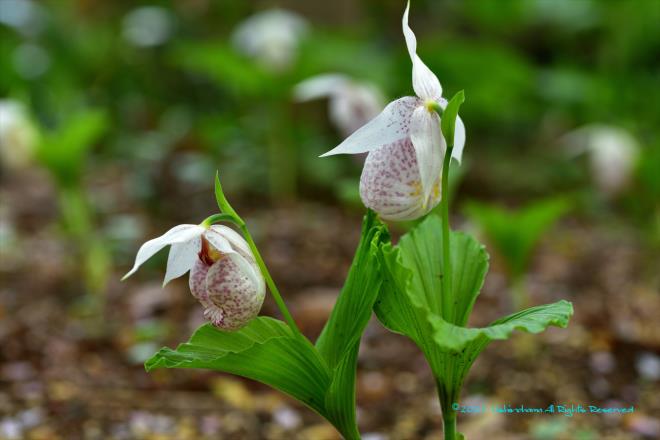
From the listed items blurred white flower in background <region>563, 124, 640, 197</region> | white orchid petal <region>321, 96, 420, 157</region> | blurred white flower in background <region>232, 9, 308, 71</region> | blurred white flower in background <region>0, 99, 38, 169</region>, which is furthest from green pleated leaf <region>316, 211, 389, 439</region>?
blurred white flower in background <region>232, 9, 308, 71</region>

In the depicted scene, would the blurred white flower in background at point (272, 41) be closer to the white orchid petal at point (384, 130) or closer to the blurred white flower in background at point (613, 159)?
the blurred white flower in background at point (613, 159)

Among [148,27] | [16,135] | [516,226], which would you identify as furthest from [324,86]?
[148,27]

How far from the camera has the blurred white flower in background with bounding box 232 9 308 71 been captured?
311cm

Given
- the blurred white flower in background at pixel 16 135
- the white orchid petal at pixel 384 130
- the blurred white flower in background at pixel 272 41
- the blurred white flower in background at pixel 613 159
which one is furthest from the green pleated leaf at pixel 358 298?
the blurred white flower in background at pixel 272 41

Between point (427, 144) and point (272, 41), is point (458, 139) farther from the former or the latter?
point (272, 41)

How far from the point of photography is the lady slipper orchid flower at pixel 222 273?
0.79 m

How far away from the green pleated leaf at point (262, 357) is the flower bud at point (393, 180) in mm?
191

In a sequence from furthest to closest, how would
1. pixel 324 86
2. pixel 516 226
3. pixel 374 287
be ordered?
pixel 324 86
pixel 516 226
pixel 374 287

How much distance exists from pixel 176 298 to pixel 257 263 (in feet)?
4.35

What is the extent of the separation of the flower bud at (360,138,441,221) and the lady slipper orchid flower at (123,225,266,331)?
156 millimetres

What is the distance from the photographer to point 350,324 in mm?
873

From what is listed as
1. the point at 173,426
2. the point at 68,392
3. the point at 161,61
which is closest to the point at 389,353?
the point at 173,426

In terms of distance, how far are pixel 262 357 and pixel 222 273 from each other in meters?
0.11

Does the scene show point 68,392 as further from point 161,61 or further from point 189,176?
point 161,61
